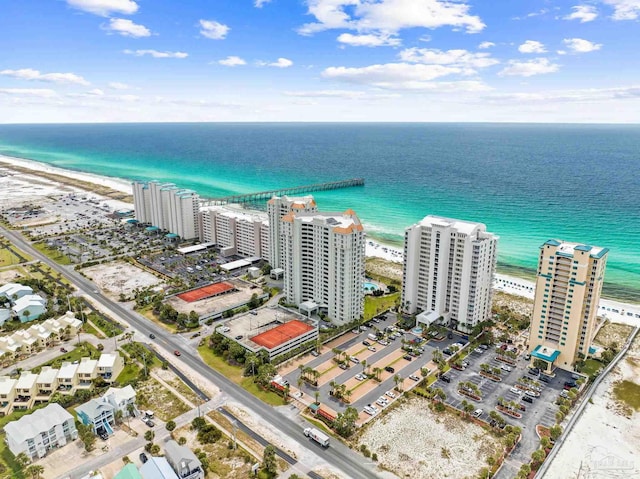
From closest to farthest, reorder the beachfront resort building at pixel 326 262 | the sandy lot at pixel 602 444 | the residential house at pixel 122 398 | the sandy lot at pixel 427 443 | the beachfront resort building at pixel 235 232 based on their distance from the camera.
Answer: the sandy lot at pixel 602 444, the sandy lot at pixel 427 443, the residential house at pixel 122 398, the beachfront resort building at pixel 326 262, the beachfront resort building at pixel 235 232

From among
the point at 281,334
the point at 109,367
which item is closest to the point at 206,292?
the point at 281,334

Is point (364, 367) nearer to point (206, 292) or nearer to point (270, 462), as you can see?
point (270, 462)

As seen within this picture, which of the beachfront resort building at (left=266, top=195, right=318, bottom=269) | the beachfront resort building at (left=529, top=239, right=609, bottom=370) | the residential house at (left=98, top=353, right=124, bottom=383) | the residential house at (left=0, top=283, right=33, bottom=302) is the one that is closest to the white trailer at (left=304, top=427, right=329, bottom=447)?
A: the residential house at (left=98, top=353, right=124, bottom=383)

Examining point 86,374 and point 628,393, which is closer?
point 628,393

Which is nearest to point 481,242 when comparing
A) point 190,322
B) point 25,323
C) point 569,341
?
point 569,341

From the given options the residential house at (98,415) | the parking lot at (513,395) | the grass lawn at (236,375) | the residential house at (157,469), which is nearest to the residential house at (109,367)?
the residential house at (98,415)

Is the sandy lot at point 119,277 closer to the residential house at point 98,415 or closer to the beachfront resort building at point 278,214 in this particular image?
the beachfront resort building at point 278,214

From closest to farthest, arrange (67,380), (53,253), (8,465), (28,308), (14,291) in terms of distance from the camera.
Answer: (8,465) < (67,380) < (28,308) < (14,291) < (53,253)
